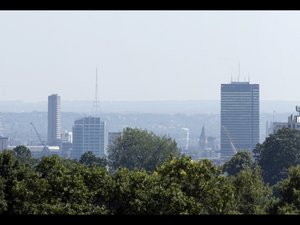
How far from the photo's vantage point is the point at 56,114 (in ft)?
575

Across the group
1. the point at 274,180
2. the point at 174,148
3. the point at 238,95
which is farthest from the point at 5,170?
the point at 238,95

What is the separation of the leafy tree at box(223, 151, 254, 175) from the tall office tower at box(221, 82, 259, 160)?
9083 centimetres

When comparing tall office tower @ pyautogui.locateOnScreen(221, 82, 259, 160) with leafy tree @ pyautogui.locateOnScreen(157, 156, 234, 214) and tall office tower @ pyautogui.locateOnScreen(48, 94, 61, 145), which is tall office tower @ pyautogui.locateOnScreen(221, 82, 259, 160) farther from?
leafy tree @ pyautogui.locateOnScreen(157, 156, 234, 214)

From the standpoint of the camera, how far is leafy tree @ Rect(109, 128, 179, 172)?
6203cm

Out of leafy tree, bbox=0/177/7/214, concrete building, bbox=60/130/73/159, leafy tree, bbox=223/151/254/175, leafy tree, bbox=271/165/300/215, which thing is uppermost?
leafy tree, bbox=271/165/300/215

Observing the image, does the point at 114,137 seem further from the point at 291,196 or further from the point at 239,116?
the point at 239,116

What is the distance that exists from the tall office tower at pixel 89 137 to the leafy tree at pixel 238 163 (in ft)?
312

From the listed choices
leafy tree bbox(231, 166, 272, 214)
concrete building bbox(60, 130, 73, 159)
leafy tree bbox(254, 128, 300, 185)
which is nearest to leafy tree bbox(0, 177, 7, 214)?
leafy tree bbox(231, 166, 272, 214)

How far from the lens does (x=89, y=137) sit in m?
152

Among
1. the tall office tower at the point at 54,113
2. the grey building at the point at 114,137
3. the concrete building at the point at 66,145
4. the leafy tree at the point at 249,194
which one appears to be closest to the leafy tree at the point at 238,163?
the grey building at the point at 114,137

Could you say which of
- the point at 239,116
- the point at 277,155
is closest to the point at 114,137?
the point at 277,155

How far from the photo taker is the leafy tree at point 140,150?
62.0 meters

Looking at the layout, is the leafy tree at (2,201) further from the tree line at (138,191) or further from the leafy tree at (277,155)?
the leafy tree at (277,155)
